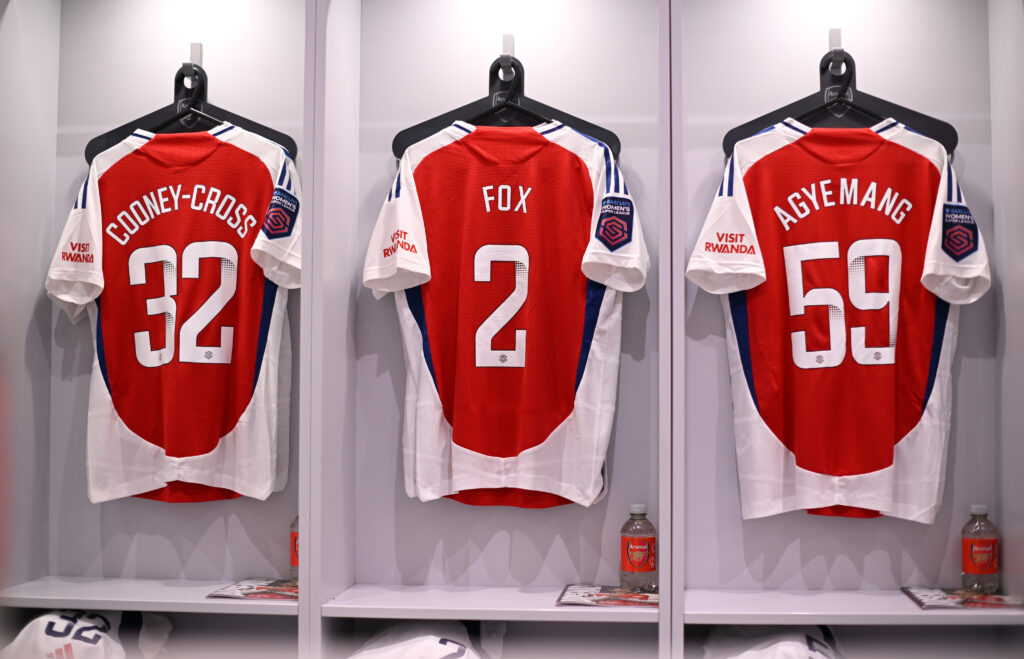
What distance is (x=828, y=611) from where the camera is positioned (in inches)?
75.2

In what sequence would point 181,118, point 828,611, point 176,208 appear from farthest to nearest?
point 181,118 < point 176,208 < point 828,611

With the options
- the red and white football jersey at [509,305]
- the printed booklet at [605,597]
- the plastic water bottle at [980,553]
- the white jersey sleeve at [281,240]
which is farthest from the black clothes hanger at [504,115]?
the plastic water bottle at [980,553]

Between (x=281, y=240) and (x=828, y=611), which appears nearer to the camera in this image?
(x=828, y=611)

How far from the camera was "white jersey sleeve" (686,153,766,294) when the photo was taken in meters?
2.01

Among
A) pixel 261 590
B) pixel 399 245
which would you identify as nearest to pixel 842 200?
pixel 399 245

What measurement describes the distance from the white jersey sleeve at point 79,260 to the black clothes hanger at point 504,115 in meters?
0.77

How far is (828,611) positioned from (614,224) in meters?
0.99

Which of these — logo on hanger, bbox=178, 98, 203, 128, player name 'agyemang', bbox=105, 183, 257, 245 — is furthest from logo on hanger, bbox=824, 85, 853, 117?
logo on hanger, bbox=178, 98, 203, 128

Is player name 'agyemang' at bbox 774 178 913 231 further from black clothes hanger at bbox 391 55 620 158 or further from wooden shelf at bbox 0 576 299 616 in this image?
wooden shelf at bbox 0 576 299 616

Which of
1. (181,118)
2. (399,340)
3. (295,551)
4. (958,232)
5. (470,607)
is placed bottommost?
(470,607)

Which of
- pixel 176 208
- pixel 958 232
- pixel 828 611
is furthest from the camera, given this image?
pixel 176 208

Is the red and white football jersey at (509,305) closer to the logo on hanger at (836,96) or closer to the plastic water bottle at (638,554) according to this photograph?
the plastic water bottle at (638,554)

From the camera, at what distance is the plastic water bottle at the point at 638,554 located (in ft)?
6.63

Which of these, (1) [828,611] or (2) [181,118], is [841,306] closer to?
(1) [828,611]
